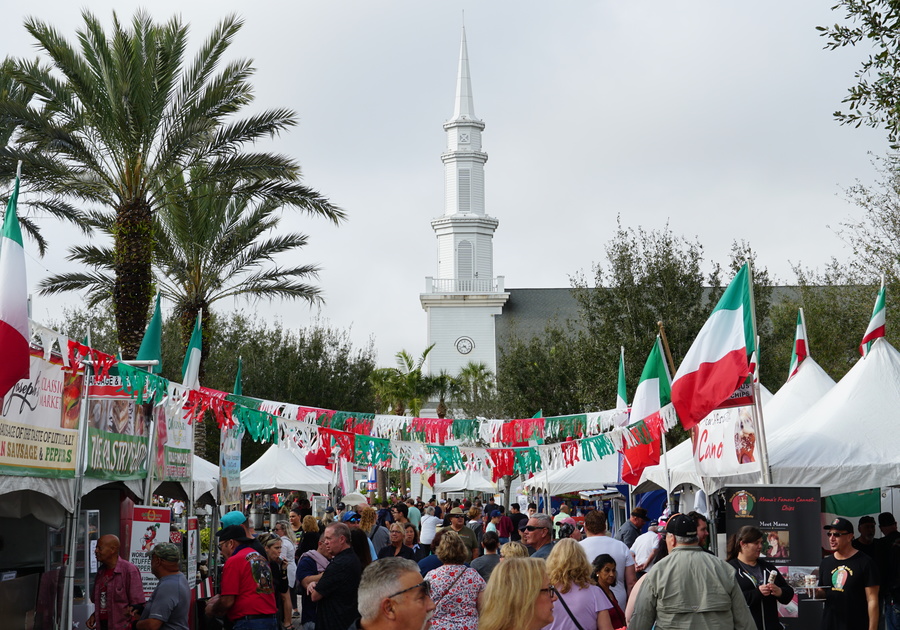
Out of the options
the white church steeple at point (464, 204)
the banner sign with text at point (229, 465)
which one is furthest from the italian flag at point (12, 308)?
the white church steeple at point (464, 204)

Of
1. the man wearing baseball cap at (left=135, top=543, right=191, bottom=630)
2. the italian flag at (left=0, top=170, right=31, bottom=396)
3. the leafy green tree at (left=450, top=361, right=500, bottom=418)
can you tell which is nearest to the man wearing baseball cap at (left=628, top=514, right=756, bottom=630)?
the man wearing baseball cap at (left=135, top=543, right=191, bottom=630)

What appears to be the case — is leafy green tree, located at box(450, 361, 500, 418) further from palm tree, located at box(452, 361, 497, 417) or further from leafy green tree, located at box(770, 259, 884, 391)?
leafy green tree, located at box(770, 259, 884, 391)

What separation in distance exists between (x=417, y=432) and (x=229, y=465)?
2964 millimetres

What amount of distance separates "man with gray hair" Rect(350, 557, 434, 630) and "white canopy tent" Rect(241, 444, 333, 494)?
71.5ft

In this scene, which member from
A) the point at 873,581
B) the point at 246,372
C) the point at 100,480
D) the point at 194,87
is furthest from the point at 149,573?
the point at 246,372

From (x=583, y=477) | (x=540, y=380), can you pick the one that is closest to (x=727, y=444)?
(x=583, y=477)

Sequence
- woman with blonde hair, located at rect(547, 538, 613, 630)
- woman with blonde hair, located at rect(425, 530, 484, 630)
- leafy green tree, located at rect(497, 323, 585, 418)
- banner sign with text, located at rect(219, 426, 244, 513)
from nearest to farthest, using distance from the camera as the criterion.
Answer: woman with blonde hair, located at rect(425, 530, 484, 630)
woman with blonde hair, located at rect(547, 538, 613, 630)
banner sign with text, located at rect(219, 426, 244, 513)
leafy green tree, located at rect(497, 323, 585, 418)

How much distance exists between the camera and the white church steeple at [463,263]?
6344cm

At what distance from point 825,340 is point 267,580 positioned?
28002 millimetres

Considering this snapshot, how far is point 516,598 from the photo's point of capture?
4703mm

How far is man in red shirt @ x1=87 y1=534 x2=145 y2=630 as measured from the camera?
30.2 feet

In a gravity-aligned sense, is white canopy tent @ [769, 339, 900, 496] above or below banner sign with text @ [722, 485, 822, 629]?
above

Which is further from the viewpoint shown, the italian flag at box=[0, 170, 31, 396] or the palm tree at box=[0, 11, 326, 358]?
the palm tree at box=[0, 11, 326, 358]

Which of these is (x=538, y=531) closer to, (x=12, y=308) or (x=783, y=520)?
(x=783, y=520)
